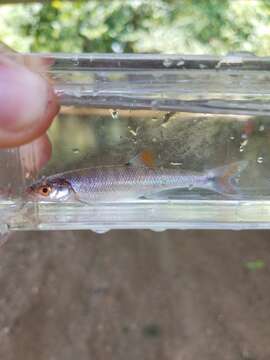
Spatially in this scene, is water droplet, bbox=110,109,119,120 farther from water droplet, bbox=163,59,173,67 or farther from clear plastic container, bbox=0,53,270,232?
water droplet, bbox=163,59,173,67

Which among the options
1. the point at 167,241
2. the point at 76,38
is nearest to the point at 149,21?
the point at 76,38

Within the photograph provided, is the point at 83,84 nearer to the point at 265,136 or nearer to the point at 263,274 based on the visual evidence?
the point at 265,136

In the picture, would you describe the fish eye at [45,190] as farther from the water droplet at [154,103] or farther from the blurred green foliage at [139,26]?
the blurred green foliage at [139,26]

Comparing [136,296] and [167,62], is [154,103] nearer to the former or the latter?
[167,62]

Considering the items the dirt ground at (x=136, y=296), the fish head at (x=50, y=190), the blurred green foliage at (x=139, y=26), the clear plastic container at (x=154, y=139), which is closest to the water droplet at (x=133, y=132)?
the clear plastic container at (x=154, y=139)

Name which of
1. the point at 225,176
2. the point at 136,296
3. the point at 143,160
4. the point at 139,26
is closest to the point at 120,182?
the point at 143,160

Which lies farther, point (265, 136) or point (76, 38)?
point (76, 38)

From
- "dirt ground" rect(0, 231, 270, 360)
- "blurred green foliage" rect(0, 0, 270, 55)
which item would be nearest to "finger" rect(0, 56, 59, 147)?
"dirt ground" rect(0, 231, 270, 360)
